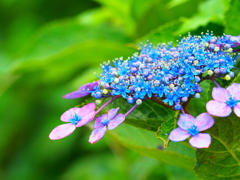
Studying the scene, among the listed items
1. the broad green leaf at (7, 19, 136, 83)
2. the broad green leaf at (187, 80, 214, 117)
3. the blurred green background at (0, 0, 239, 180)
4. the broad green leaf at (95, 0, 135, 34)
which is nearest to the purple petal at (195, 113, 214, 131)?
the broad green leaf at (187, 80, 214, 117)

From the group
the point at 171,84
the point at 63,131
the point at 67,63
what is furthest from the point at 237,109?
the point at 67,63

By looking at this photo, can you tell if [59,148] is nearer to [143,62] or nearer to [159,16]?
[159,16]

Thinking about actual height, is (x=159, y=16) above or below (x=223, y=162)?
above

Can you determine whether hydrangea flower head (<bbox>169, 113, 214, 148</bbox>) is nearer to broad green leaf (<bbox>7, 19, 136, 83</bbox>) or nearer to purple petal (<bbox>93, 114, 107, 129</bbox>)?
purple petal (<bbox>93, 114, 107, 129</bbox>)

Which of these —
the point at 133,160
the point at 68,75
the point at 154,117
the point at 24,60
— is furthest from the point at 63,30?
the point at 68,75

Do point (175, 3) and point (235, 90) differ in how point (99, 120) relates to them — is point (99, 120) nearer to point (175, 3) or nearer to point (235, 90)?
point (235, 90)

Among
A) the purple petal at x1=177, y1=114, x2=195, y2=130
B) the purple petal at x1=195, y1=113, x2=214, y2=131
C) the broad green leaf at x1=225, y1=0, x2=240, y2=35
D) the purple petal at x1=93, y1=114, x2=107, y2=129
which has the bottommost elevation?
the purple petal at x1=195, y1=113, x2=214, y2=131
